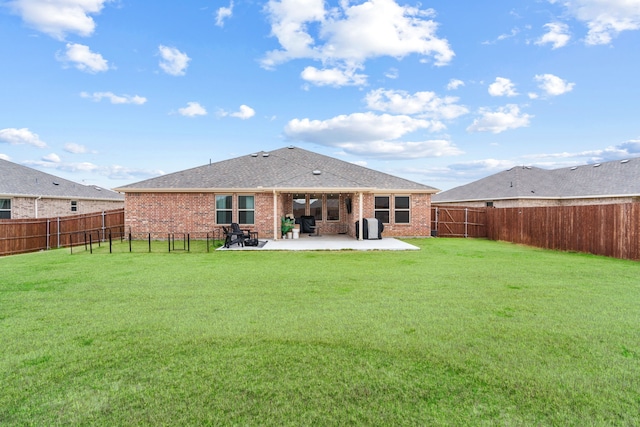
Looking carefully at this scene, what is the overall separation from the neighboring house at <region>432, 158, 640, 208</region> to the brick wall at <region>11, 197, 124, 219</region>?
2775 centimetres

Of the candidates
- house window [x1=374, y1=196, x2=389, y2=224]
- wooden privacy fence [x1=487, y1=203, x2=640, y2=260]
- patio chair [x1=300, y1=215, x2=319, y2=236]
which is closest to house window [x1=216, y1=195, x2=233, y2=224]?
patio chair [x1=300, y1=215, x2=319, y2=236]

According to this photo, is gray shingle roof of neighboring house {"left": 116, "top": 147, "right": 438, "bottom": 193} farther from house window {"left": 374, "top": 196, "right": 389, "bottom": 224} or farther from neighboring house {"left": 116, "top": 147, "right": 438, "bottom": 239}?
house window {"left": 374, "top": 196, "right": 389, "bottom": 224}

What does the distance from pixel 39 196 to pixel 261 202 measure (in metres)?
13.4

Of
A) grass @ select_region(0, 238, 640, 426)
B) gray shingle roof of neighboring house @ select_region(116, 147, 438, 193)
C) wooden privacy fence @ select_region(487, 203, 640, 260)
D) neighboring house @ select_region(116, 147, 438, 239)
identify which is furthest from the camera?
neighboring house @ select_region(116, 147, 438, 239)

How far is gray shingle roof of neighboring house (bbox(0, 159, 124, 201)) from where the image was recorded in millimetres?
18484

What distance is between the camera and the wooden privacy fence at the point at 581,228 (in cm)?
1070

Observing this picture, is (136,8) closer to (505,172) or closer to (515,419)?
(515,419)

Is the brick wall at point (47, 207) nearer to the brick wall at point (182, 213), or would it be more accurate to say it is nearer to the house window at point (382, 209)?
the brick wall at point (182, 213)

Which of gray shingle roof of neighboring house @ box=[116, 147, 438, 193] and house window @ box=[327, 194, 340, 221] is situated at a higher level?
gray shingle roof of neighboring house @ box=[116, 147, 438, 193]

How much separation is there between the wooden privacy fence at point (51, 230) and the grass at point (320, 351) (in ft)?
30.6

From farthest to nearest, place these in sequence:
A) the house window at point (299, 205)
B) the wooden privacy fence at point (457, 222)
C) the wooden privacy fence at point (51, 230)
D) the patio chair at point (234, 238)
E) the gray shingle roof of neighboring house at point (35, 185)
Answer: the wooden privacy fence at point (457, 222)
the house window at point (299, 205)
the gray shingle roof of neighboring house at point (35, 185)
the wooden privacy fence at point (51, 230)
the patio chair at point (234, 238)

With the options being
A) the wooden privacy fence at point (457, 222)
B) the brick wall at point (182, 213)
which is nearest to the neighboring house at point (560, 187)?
the wooden privacy fence at point (457, 222)

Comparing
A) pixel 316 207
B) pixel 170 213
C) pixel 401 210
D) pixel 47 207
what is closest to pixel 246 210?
pixel 170 213

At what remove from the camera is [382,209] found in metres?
17.7
